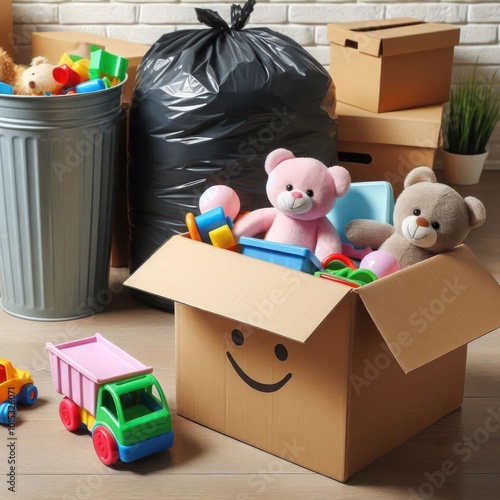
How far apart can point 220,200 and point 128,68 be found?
2.81 ft

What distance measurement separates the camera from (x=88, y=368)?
66.6 inches

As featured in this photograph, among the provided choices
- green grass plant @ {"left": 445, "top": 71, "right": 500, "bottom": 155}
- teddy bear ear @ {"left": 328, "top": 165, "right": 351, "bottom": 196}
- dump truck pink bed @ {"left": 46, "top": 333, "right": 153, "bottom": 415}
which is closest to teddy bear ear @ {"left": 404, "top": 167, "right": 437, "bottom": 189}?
teddy bear ear @ {"left": 328, "top": 165, "right": 351, "bottom": 196}

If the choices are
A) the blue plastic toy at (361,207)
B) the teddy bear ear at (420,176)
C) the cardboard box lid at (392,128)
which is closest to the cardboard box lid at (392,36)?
the cardboard box lid at (392,128)

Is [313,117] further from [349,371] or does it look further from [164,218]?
[349,371]

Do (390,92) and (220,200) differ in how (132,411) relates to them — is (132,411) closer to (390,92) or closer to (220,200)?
(220,200)

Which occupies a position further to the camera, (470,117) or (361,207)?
(470,117)

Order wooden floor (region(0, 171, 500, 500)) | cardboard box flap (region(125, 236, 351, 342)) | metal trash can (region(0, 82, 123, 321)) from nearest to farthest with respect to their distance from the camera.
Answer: cardboard box flap (region(125, 236, 351, 342))
wooden floor (region(0, 171, 500, 500))
metal trash can (region(0, 82, 123, 321))

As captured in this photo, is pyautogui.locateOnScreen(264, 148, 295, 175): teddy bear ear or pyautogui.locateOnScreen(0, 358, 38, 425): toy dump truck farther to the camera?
pyautogui.locateOnScreen(264, 148, 295, 175): teddy bear ear

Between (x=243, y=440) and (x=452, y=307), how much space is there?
1.55 feet

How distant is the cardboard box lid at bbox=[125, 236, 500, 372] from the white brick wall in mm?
1761

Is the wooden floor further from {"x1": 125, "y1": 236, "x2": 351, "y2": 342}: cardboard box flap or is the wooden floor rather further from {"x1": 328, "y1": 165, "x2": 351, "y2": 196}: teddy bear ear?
{"x1": 328, "y1": 165, "x2": 351, "y2": 196}: teddy bear ear

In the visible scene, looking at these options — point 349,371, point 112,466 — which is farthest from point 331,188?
point 112,466

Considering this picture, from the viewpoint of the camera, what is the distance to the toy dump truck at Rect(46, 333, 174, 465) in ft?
5.25

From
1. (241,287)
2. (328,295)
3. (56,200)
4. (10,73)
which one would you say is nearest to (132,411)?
(241,287)
